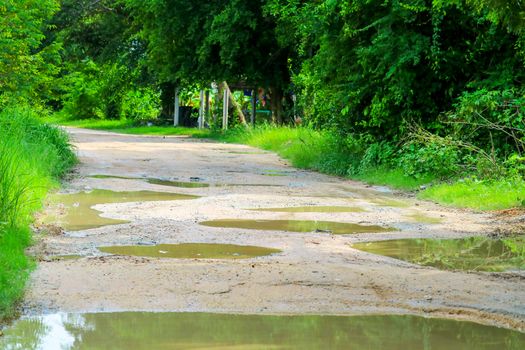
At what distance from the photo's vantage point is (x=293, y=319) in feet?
22.4

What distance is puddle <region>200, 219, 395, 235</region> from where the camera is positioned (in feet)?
37.2

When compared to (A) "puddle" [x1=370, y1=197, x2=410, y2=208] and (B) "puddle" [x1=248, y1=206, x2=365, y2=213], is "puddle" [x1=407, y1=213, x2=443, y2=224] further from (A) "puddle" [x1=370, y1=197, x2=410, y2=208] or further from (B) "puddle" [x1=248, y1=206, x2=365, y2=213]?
(A) "puddle" [x1=370, y1=197, x2=410, y2=208]

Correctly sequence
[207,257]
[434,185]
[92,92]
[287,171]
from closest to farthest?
[207,257] < [434,185] < [287,171] < [92,92]

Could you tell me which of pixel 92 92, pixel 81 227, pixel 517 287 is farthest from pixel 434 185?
pixel 92 92

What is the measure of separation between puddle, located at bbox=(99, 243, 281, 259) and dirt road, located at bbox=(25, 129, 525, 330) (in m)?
0.21

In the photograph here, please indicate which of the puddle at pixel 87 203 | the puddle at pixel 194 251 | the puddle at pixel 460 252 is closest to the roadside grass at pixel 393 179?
the puddle at pixel 87 203

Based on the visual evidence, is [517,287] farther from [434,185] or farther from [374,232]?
[434,185]

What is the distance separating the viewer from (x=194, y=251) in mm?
9555

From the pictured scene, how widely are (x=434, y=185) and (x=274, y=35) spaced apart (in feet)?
62.6

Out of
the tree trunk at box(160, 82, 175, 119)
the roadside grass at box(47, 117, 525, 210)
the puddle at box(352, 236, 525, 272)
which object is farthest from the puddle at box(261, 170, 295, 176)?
the tree trunk at box(160, 82, 175, 119)

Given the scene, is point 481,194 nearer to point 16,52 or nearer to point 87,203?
point 87,203

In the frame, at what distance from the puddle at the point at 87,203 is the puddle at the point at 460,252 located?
11.1ft

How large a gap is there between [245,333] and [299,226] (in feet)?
17.4

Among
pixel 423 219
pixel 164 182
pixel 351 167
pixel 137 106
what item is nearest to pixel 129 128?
pixel 137 106
